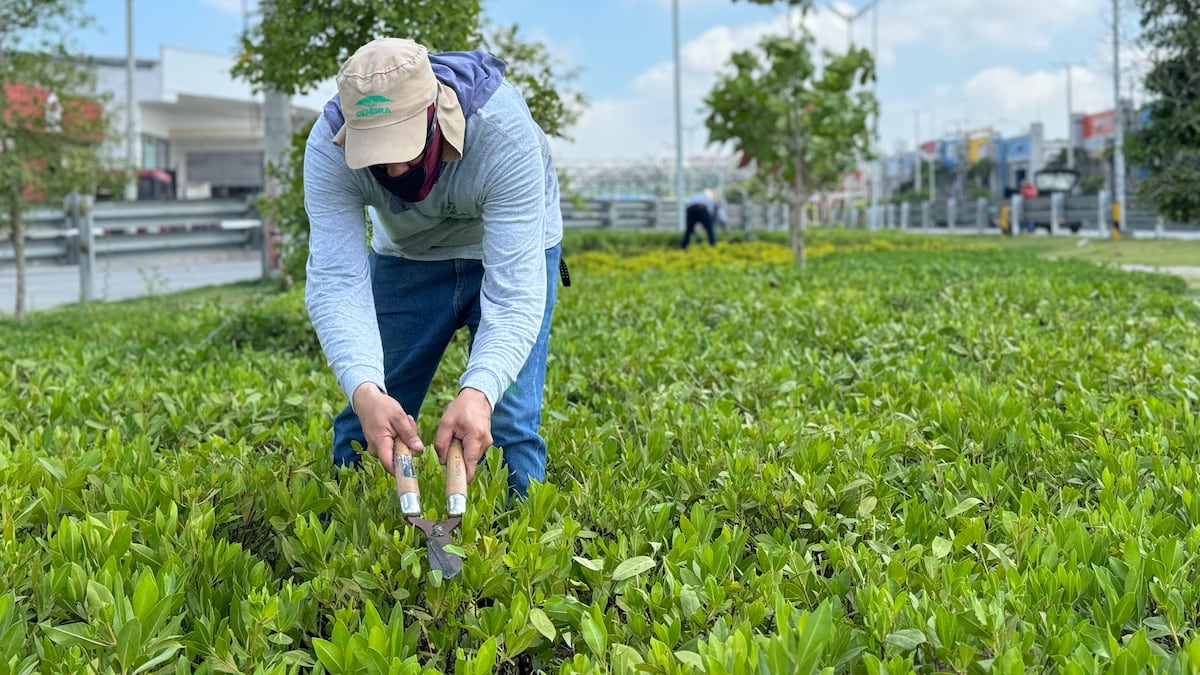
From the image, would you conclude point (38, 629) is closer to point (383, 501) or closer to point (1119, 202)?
point (383, 501)

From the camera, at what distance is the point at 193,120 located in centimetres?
4291

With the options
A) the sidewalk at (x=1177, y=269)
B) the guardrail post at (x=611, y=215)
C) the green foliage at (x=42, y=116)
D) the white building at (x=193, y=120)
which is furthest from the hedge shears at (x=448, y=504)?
the white building at (x=193, y=120)

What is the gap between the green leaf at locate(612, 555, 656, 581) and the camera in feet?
8.04

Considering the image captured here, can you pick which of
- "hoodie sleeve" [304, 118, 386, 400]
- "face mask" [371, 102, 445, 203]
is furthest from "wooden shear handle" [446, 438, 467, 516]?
"face mask" [371, 102, 445, 203]

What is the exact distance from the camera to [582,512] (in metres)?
2.99

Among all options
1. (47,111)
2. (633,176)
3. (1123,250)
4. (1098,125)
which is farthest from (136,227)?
(1098,125)

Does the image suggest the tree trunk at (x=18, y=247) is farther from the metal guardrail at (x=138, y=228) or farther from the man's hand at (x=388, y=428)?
the man's hand at (x=388, y=428)

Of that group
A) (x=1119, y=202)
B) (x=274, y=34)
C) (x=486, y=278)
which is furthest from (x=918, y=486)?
(x=1119, y=202)

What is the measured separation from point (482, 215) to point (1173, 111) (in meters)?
12.7

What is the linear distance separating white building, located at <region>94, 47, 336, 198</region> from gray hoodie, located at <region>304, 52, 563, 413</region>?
29935mm

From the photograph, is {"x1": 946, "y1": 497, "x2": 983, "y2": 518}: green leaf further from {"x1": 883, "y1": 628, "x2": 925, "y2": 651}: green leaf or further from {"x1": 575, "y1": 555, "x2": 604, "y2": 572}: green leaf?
{"x1": 575, "y1": 555, "x2": 604, "y2": 572}: green leaf

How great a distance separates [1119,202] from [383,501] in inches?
1103

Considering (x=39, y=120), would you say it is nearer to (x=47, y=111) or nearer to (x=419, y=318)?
(x=47, y=111)

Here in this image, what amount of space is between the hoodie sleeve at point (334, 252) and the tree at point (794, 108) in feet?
37.9
